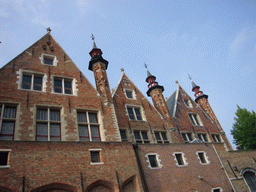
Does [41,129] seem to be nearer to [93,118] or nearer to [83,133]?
[83,133]

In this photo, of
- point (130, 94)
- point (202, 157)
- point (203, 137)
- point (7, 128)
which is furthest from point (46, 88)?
point (203, 137)

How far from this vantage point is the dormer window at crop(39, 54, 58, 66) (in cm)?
1533

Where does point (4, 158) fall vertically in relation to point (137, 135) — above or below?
below

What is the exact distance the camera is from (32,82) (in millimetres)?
13578

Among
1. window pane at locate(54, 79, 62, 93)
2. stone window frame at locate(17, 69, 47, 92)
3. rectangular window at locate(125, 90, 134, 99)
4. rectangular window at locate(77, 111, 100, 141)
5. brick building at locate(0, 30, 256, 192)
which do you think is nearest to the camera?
brick building at locate(0, 30, 256, 192)

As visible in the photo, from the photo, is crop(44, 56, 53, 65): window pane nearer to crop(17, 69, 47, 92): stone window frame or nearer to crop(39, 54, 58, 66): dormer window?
crop(39, 54, 58, 66): dormer window

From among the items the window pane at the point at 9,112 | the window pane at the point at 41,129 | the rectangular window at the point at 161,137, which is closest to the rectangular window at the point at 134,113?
the rectangular window at the point at 161,137

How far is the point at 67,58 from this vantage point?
646 inches

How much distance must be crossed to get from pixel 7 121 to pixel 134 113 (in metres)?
10.9

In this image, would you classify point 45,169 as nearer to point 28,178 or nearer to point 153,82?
point 28,178

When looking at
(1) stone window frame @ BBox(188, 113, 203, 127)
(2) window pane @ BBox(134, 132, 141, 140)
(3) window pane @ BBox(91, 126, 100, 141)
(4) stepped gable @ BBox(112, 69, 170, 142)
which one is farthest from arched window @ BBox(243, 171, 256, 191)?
(3) window pane @ BBox(91, 126, 100, 141)

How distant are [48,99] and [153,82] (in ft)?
45.0

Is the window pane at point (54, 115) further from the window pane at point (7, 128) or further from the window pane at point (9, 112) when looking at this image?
the window pane at point (7, 128)

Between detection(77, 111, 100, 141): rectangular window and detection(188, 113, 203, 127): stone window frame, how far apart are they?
44.5 ft
